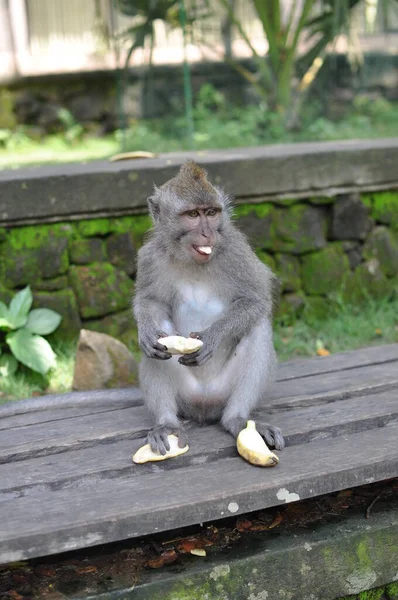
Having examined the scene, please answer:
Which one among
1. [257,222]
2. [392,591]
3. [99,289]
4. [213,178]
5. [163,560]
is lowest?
[392,591]

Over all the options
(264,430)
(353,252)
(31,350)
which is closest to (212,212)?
(264,430)

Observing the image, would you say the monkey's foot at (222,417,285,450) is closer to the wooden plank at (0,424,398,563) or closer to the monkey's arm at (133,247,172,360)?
the wooden plank at (0,424,398,563)

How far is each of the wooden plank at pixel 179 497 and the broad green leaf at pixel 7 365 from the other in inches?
73.8

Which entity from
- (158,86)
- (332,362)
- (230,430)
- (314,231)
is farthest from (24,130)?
(230,430)

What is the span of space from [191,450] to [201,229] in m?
0.77

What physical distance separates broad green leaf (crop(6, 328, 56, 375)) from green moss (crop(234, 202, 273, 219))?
135cm

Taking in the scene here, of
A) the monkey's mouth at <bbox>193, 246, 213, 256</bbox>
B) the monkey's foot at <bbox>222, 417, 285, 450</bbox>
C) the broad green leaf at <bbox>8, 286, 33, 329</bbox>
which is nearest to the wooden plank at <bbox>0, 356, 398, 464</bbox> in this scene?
the monkey's foot at <bbox>222, 417, 285, 450</bbox>

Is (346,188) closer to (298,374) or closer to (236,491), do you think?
(298,374)

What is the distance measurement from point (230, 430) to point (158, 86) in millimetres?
6652

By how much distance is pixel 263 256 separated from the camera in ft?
16.6

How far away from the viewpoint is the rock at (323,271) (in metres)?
5.18

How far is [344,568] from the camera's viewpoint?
108 inches

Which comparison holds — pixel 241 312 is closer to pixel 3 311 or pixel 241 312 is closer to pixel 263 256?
pixel 3 311

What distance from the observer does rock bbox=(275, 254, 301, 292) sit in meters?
5.10
